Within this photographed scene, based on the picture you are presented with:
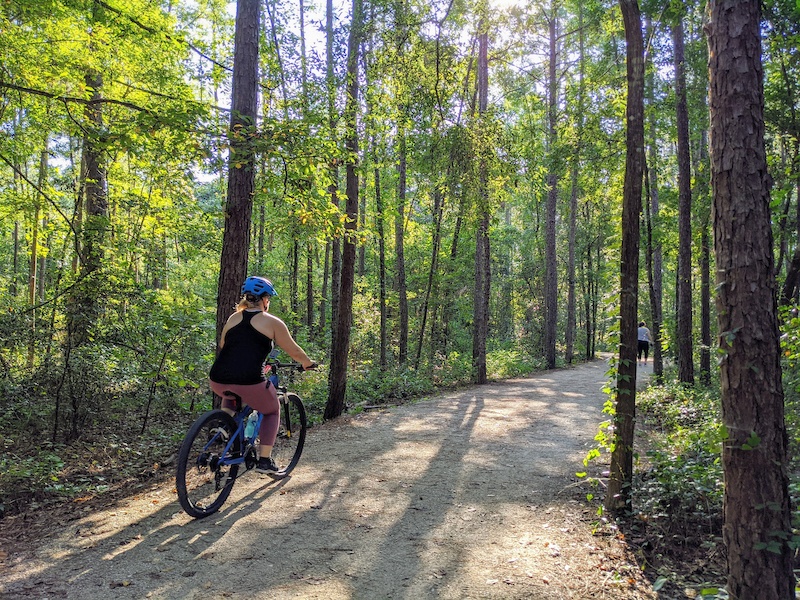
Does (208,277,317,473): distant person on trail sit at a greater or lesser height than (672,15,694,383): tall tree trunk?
lesser

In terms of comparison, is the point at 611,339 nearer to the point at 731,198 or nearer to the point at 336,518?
the point at 731,198

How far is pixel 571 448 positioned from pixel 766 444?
4.42 m

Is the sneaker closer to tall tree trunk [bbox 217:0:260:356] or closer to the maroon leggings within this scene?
the maroon leggings

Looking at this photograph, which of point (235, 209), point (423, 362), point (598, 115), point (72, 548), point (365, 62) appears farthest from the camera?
point (423, 362)

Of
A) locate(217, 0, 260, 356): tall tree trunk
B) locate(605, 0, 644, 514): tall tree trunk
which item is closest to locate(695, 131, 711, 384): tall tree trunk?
locate(605, 0, 644, 514): tall tree trunk

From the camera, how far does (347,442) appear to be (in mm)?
7254

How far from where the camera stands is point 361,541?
3.87m

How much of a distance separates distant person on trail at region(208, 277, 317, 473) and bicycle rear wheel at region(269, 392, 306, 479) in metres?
0.97

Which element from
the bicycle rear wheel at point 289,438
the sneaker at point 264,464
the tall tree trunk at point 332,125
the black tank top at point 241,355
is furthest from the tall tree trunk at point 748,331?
the tall tree trunk at point 332,125

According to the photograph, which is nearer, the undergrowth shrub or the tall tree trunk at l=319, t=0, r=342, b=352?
the undergrowth shrub

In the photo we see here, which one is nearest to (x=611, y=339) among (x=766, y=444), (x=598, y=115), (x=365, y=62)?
(x=766, y=444)

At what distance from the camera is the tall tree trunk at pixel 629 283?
4.36 metres

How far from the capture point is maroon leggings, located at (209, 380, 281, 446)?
4496 mm

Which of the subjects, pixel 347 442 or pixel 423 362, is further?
pixel 423 362
